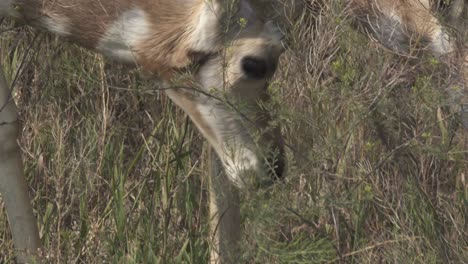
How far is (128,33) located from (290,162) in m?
0.77

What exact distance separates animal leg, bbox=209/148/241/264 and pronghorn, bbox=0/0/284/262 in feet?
0.08

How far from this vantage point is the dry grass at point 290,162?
3766mm

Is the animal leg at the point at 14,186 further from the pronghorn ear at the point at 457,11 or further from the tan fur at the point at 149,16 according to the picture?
the pronghorn ear at the point at 457,11

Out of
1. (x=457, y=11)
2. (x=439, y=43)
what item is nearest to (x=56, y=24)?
(x=439, y=43)

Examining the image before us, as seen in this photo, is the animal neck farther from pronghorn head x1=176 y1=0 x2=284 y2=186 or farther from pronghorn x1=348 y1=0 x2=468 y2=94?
pronghorn x1=348 y1=0 x2=468 y2=94

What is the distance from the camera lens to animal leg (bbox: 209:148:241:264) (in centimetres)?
434

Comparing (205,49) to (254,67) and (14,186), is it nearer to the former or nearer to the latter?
(254,67)

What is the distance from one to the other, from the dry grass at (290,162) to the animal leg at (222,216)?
0.25ft

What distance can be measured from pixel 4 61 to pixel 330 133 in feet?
6.50

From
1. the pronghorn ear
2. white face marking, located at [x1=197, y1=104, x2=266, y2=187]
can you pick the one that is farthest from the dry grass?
the pronghorn ear

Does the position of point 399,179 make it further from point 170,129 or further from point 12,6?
point 12,6

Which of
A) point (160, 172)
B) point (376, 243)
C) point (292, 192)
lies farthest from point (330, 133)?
point (160, 172)

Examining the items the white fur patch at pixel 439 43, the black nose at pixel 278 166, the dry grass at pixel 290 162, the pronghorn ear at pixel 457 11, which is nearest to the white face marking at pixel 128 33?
the dry grass at pixel 290 162

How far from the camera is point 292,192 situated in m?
3.95
